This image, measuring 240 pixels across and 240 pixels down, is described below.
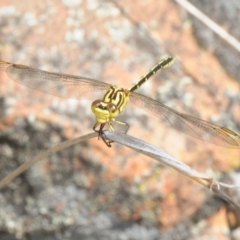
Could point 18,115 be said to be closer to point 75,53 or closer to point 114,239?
point 75,53

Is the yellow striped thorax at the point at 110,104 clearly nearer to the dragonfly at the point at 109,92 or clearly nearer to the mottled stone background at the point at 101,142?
the dragonfly at the point at 109,92

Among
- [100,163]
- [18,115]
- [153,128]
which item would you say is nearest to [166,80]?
[153,128]

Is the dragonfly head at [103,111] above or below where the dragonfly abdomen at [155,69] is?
below

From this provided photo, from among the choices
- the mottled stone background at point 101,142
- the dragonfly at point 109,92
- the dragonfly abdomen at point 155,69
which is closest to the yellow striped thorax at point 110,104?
the dragonfly at point 109,92

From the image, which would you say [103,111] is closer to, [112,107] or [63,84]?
[112,107]

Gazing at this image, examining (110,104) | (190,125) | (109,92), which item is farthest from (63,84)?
(190,125)

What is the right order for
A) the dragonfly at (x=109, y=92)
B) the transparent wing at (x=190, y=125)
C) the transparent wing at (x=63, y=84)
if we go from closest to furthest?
1. the transparent wing at (x=190, y=125)
2. the dragonfly at (x=109, y=92)
3. the transparent wing at (x=63, y=84)

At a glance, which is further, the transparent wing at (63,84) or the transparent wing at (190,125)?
the transparent wing at (63,84)
